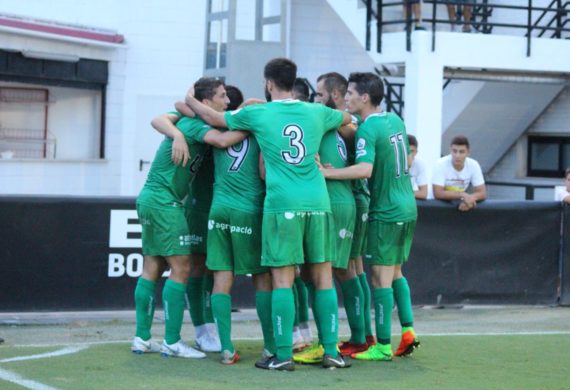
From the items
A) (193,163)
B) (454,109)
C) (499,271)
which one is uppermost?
(454,109)

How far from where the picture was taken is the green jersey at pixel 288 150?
328 inches

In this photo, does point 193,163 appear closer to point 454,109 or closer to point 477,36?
point 477,36

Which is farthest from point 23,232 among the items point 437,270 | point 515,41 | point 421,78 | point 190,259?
point 515,41

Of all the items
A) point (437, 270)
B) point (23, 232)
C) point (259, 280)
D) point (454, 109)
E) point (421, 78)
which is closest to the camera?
point (259, 280)

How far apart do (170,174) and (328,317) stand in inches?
64.8

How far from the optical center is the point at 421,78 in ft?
59.2

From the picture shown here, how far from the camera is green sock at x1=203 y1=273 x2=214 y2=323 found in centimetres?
930

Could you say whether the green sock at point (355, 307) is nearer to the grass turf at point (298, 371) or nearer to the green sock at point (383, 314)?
the green sock at point (383, 314)

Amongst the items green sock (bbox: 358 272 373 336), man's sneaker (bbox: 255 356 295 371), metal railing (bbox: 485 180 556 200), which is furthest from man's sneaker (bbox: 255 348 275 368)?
metal railing (bbox: 485 180 556 200)

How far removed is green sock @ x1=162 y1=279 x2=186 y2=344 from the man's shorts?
139 centimetres

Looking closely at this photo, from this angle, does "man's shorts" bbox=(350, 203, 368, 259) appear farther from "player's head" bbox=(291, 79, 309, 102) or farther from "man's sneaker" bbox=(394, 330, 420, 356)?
"player's head" bbox=(291, 79, 309, 102)

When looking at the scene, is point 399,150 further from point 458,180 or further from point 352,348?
point 458,180

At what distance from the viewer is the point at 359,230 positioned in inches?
366

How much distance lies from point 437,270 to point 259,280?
4.28 meters
